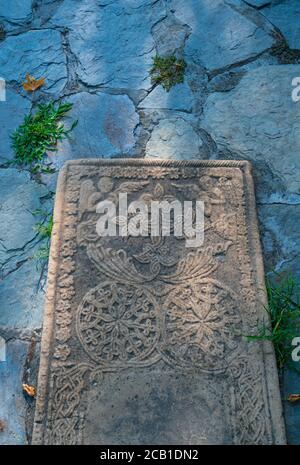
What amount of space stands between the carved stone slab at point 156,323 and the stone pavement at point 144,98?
0.17 m

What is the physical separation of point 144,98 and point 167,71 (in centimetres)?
24

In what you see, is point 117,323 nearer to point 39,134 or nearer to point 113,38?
point 39,134

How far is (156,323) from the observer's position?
1987 mm

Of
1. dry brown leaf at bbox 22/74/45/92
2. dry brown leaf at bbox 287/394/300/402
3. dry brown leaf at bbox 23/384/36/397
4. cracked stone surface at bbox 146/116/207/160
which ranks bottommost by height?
dry brown leaf at bbox 287/394/300/402

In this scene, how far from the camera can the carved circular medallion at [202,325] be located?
193cm

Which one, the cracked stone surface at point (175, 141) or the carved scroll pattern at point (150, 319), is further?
the cracked stone surface at point (175, 141)

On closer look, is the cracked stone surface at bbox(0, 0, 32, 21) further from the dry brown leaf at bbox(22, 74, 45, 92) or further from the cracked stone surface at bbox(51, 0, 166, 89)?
the dry brown leaf at bbox(22, 74, 45, 92)

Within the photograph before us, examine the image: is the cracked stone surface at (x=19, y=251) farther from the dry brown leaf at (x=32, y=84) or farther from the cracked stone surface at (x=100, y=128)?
the dry brown leaf at (x=32, y=84)

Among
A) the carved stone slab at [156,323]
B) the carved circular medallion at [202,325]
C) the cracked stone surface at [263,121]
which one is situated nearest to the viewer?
the carved stone slab at [156,323]

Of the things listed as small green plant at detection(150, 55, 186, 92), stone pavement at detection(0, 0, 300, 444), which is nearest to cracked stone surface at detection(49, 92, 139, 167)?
stone pavement at detection(0, 0, 300, 444)

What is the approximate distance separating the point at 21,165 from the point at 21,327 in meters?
0.91

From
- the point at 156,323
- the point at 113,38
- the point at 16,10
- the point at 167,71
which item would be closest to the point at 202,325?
the point at 156,323

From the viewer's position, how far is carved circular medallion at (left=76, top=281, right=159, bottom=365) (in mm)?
1934

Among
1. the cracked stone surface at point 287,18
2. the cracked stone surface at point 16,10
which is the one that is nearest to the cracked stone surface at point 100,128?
the cracked stone surface at point 16,10
